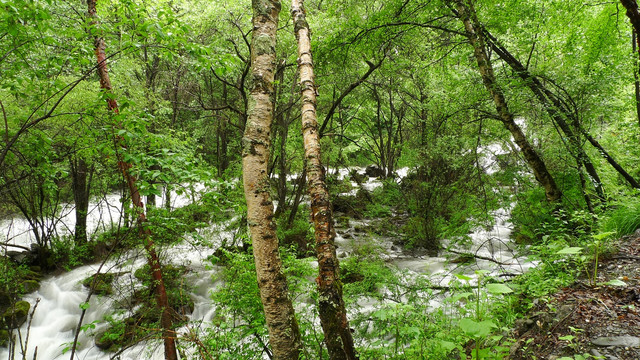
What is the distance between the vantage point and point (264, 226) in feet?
8.07

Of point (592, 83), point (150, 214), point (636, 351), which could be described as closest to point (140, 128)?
point (150, 214)

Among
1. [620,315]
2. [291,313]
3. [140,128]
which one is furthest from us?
[140,128]

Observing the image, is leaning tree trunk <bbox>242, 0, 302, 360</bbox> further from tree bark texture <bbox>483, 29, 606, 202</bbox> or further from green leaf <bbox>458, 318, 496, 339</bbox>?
tree bark texture <bbox>483, 29, 606, 202</bbox>

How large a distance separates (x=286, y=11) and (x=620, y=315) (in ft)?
30.1

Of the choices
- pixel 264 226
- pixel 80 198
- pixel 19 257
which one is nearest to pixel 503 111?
pixel 264 226

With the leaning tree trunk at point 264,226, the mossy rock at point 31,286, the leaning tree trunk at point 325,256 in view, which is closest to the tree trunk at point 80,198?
the mossy rock at point 31,286

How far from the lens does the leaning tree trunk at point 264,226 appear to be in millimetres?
2400

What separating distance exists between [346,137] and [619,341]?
5.54m

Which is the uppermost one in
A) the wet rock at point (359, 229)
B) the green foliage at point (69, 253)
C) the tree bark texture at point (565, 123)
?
the tree bark texture at point (565, 123)

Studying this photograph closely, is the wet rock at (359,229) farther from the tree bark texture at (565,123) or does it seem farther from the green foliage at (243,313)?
the green foliage at (243,313)

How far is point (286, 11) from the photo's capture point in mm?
8180

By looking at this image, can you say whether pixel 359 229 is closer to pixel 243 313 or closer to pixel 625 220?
pixel 243 313

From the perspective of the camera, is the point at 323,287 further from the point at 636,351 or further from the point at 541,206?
the point at 541,206

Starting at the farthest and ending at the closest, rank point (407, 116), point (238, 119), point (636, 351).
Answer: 1. point (407, 116)
2. point (238, 119)
3. point (636, 351)
